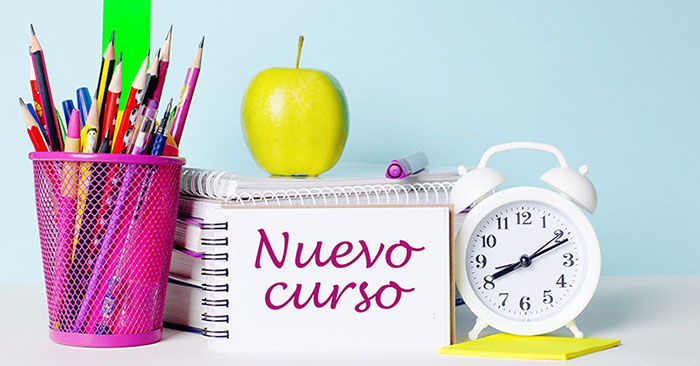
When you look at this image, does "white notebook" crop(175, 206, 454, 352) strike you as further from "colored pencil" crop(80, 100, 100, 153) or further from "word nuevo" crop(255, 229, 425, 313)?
"colored pencil" crop(80, 100, 100, 153)

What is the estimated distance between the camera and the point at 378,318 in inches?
30.5

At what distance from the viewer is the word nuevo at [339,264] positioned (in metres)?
0.77

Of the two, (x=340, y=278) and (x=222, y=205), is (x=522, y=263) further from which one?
(x=222, y=205)

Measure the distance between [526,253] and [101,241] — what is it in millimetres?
430

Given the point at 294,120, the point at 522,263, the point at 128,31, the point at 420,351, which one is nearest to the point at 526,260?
the point at 522,263

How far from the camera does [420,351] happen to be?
764 mm

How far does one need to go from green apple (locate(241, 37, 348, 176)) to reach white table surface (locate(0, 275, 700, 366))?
0.23 metres

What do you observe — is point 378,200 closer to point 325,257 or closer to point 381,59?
point 325,257

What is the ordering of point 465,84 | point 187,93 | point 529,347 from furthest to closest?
point 465,84, point 187,93, point 529,347

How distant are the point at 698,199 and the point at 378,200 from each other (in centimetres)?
79

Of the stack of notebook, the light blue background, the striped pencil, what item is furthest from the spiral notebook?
the light blue background

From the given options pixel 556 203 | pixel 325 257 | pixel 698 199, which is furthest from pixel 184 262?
pixel 698 199

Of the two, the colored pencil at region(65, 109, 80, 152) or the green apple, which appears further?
the green apple

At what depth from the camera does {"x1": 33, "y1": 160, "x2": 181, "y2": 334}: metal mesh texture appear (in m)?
0.78
